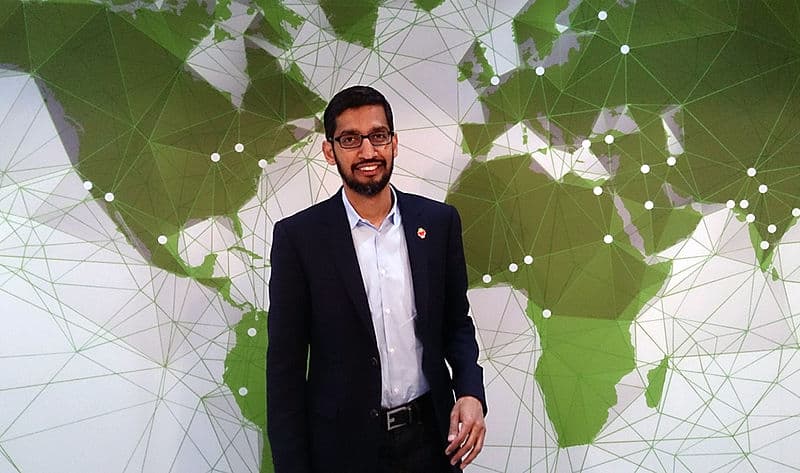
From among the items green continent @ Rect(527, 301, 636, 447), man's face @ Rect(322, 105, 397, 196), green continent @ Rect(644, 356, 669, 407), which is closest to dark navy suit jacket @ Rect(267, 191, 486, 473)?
man's face @ Rect(322, 105, 397, 196)

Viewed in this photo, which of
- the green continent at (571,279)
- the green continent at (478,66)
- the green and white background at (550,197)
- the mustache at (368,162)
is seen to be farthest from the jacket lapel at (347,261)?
the green continent at (478,66)

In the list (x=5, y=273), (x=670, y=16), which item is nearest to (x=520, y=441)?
(x=670, y=16)

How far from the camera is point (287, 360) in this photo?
1.52 metres

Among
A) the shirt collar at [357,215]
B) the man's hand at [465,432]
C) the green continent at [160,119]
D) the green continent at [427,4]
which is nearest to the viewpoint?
the man's hand at [465,432]

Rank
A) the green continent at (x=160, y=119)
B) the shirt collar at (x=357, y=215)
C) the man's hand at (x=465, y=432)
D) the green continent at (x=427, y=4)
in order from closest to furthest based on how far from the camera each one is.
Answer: the man's hand at (x=465, y=432), the shirt collar at (x=357, y=215), the green continent at (x=160, y=119), the green continent at (x=427, y=4)

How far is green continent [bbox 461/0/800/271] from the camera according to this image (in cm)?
226

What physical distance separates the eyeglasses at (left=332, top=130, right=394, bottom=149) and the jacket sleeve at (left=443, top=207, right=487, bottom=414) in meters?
0.28

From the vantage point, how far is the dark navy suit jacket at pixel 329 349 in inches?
59.4

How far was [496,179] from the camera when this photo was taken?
2.26 m

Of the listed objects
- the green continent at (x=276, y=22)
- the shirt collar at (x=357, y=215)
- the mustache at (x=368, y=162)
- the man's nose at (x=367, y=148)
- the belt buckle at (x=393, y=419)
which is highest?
the green continent at (x=276, y=22)

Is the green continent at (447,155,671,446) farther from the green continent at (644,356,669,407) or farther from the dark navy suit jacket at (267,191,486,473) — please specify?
the dark navy suit jacket at (267,191,486,473)

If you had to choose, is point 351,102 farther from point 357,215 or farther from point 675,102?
point 675,102

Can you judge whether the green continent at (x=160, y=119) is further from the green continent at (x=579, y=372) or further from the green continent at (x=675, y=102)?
the green continent at (x=579, y=372)

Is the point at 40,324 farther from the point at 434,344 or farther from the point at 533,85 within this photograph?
the point at 533,85
